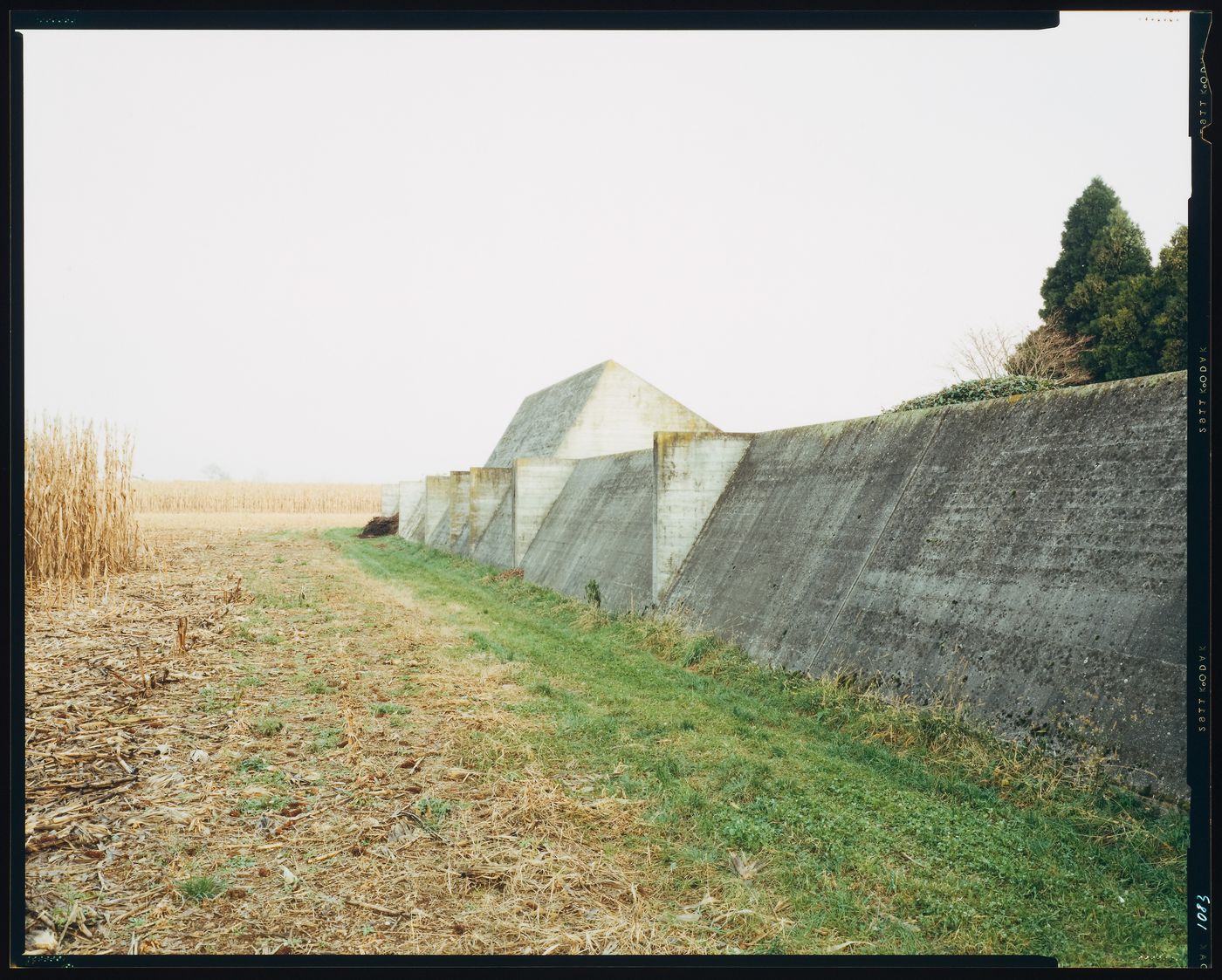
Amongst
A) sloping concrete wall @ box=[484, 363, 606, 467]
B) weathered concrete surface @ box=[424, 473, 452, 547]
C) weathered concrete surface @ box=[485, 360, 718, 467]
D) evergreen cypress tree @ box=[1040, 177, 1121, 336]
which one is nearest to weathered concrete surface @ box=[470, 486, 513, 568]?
sloping concrete wall @ box=[484, 363, 606, 467]

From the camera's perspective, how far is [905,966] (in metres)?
2.75

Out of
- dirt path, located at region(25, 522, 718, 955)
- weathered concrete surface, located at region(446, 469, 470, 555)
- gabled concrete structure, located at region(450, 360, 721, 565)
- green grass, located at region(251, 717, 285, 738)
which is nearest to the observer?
dirt path, located at region(25, 522, 718, 955)

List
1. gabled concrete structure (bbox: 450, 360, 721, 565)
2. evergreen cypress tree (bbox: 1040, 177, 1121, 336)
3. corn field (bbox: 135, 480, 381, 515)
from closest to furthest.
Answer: gabled concrete structure (bbox: 450, 360, 721, 565) < evergreen cypress tree (bbox: 1040, 177, 1121, 336) < corn field (bbox: 135, 480, 381, 515)

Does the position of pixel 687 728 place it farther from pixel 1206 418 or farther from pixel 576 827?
pixel 1206 418

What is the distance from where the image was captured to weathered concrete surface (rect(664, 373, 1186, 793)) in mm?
4945

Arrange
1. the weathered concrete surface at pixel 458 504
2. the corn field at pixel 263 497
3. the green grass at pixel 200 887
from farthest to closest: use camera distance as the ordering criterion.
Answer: the corn field at pixel 263 497
the weathered concrete surface at pixel 458 504
the green grass at pixel 200 887

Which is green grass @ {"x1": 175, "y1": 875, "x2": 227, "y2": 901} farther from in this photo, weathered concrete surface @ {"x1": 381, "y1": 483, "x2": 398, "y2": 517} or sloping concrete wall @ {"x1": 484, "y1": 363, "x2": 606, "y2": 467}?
weathered concrete surface @ {"x1": 381, "y1": 483, "x2": 398, "y2": 517}

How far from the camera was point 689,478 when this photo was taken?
12273mm

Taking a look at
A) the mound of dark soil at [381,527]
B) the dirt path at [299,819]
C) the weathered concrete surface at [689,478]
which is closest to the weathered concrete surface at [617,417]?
the weathered concrete surface at [689,478]

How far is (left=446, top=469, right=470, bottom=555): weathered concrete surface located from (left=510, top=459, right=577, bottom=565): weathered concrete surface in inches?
239

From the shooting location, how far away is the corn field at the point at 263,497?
1436 inches

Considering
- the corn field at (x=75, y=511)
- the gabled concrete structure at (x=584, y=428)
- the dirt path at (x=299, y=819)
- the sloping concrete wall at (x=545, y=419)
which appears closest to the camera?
the dirt path at (x=299, y=819)

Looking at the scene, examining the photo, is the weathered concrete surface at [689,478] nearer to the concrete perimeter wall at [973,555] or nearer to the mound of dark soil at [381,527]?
the concrete perimeter wall at [973,555]

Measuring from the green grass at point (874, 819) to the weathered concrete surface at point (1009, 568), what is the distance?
1.28 feet
